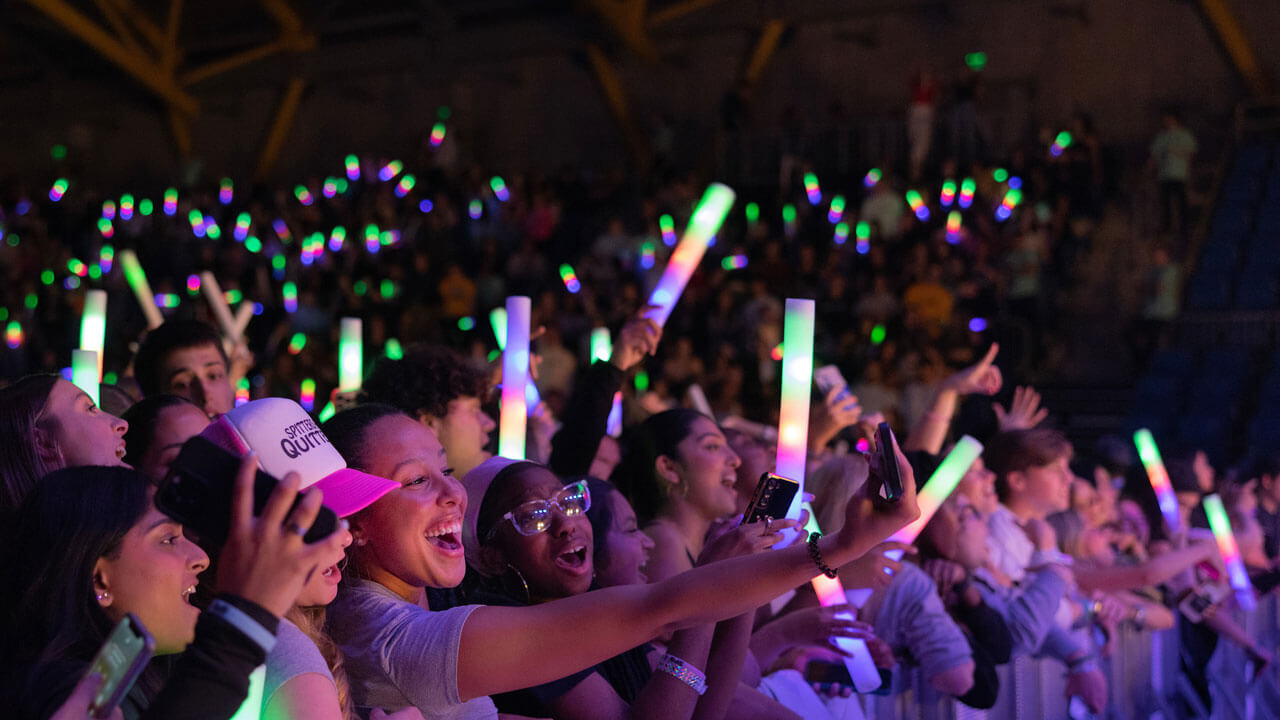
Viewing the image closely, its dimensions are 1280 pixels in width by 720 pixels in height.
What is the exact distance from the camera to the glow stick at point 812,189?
1229cm

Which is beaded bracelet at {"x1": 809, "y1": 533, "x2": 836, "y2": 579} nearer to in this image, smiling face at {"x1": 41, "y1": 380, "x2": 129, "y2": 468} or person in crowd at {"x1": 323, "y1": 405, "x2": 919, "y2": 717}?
person in crowd at {"x1": 323, "y1": 405, "x2": 919, "y2": 717}

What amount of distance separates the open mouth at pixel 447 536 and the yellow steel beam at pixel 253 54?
53.5 ft

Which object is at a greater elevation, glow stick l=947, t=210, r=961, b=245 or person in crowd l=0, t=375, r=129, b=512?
glow stick l=947, t=210, r=961, b=245

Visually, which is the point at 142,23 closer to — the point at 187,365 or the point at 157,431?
the point at 187,365

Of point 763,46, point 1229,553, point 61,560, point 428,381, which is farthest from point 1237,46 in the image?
point 61,560

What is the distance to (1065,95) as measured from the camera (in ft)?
41.8

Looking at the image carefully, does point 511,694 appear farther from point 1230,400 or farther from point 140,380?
point 1230,400

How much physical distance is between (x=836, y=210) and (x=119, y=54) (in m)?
9.87

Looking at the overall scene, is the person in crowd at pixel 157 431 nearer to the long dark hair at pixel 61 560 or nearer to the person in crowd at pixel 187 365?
the person in crowd at pixel 187 365

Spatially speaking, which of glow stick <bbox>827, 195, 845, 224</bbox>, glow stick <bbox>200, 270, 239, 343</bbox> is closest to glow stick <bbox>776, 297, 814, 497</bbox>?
glow stick <bbox>200, 270, 239, 343</bbox>

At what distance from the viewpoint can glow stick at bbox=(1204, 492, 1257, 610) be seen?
538cm

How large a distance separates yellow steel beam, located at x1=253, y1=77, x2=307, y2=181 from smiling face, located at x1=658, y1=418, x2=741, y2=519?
50.5 ft

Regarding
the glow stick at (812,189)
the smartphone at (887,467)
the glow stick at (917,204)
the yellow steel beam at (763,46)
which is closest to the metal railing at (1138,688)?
the smartphone at (887,467)

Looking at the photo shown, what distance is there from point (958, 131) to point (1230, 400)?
4018 mm
